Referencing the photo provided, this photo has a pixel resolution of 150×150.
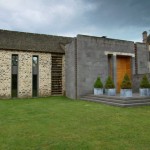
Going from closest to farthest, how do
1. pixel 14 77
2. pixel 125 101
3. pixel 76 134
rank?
pixel 76 134, pixel 125 101, pixel 14 77

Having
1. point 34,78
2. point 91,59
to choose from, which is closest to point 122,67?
point 91,59

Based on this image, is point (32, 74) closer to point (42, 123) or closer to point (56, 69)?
point (56, 69)

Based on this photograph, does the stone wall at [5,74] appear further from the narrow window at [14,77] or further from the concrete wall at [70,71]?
the concrete wall at [70,71]

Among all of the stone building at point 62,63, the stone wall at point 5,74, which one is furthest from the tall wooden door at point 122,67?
the stone wall at point 5,74

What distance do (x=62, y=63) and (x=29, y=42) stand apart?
4.27 meters

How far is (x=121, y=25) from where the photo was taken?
17406mm

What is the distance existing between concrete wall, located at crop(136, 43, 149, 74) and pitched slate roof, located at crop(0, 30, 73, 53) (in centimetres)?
840

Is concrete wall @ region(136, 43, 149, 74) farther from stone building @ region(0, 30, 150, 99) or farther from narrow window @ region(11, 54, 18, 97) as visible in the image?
narrow window @ region(11, 54, 18, 97)

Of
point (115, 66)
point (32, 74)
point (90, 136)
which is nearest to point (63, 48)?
point (32, 74)

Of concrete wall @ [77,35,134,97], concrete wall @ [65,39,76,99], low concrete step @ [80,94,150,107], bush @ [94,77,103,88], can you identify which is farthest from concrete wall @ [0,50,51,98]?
low concrete step @ [80,94,150,107]

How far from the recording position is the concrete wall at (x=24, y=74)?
20.1 metres

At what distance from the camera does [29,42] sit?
2212cm

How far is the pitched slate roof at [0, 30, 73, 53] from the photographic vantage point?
20.9m

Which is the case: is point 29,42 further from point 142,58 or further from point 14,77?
point 142,58
